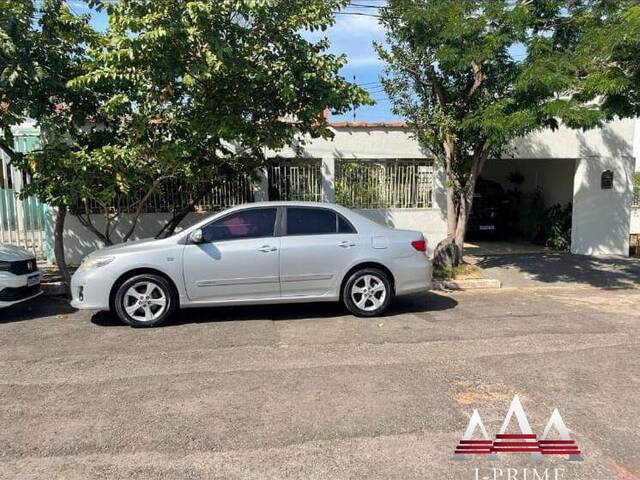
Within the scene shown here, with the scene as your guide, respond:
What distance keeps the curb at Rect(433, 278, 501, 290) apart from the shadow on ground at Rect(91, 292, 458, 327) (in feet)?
3.19

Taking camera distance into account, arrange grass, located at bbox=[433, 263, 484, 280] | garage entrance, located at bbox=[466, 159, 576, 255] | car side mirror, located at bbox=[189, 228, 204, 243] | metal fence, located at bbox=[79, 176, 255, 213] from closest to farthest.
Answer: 1. car side mirror, located at bbox=[189, 228, 204, 243]
2. grass, located at bbox=[433, 263, 484, 280]
3. metal fence, located at bbox=[79, 176, 255, 213]
4. garage entrance, located at bbox=[466, 159, 576, 255]

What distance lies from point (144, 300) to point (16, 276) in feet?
6.21

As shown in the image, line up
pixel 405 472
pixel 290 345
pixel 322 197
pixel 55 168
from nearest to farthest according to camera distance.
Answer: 1. pixel 405 472
2. pixel 290 345
3. pixel 55 168
4. pixel 322 197

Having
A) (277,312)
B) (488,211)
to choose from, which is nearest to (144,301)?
(277,312)

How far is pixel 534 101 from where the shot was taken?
8070mm

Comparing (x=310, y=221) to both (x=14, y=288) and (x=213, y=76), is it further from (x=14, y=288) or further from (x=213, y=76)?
(x=14, y=288)

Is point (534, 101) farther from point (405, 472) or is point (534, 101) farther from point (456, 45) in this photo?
point (405, 472)

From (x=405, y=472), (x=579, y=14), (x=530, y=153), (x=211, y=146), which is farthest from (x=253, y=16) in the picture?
(x=530, y=153)

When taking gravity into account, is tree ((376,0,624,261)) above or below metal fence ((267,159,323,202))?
above

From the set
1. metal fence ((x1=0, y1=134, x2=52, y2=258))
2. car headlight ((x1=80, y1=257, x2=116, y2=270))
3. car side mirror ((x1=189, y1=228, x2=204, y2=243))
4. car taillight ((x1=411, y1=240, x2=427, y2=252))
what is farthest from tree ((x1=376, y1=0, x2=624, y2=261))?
metal fence ((x1=0, y1=134, x2=52, y2=258))

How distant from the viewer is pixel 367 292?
7109 millimetres

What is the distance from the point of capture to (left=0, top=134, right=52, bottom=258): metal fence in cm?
1113

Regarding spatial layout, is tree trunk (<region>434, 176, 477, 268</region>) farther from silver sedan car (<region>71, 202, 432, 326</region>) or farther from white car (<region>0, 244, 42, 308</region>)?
white car (<region>0, 244, 42, 308</region>)

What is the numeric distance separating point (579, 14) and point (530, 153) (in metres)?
4.69
